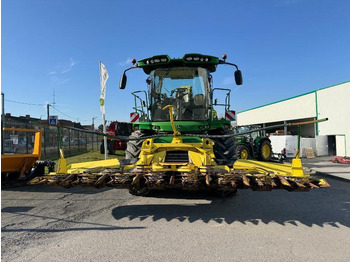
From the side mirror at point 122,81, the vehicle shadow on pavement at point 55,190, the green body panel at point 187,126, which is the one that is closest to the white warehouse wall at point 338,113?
the green body panel at point 187,126

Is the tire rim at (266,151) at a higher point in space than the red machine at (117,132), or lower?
lower

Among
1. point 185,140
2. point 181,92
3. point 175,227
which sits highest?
point 181,92

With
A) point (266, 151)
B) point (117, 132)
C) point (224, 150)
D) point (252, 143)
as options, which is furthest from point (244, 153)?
point (224, 150)

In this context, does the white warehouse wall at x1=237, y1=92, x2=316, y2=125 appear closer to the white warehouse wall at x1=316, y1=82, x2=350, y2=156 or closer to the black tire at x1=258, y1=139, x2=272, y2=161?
the white warehouse wall at x1=316, y1=82, x2=350, y2=156

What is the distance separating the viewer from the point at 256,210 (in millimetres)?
4973

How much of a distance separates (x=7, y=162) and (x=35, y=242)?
4126 mm

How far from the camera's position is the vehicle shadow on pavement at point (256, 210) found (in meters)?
4.43

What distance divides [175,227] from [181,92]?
3.14m

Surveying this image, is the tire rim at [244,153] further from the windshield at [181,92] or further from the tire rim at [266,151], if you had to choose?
the windshield at [181,92]

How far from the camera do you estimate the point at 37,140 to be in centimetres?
743

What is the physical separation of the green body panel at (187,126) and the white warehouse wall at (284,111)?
639 inches

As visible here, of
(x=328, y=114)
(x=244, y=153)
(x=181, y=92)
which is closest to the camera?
(x=181, y=92)

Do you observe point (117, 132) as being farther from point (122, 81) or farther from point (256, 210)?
point (256, 210)

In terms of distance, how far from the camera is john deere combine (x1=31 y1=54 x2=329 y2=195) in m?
3.89
